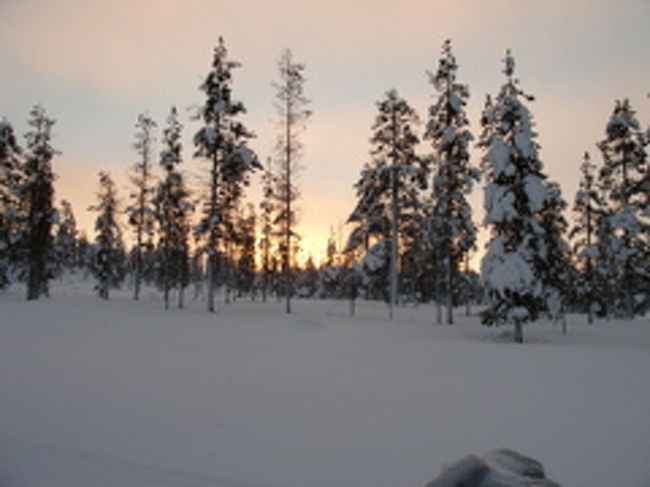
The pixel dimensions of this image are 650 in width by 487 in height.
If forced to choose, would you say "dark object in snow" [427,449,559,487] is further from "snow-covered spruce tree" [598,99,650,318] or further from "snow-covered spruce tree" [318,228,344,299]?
"snow-covered spruce tree" [318,228,344,299]

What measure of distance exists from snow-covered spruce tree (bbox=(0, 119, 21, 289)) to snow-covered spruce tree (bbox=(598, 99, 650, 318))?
47.3m

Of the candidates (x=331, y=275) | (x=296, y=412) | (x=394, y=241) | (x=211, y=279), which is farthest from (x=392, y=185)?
(x=331, y=275)

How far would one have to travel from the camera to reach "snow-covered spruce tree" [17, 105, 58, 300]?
35.5 m

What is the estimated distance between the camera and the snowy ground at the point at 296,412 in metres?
5.86

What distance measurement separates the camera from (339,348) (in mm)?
16297

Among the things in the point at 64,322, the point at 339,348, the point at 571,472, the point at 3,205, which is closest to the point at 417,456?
the point at 571,472

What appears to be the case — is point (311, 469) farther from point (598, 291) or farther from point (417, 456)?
point (598, 291)

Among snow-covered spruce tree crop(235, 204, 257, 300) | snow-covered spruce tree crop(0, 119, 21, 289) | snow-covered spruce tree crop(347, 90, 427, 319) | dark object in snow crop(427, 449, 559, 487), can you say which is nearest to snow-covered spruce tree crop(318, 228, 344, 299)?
snow-covered spruce tree crop(235, 204, 257, 300)

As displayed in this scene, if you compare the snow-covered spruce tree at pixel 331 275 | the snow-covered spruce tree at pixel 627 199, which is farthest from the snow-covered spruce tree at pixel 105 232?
the snow-covered spruce tree at pixel 627 199

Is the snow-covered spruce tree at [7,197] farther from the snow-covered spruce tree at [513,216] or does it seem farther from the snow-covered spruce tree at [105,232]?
the snow-covered spruce tree at [513,216]

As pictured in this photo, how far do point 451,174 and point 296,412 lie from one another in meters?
22.6

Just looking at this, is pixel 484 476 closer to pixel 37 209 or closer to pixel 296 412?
pixel 296 412

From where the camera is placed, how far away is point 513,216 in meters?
22.1

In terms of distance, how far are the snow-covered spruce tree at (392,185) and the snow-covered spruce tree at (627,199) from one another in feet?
51.9
